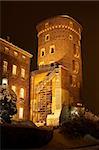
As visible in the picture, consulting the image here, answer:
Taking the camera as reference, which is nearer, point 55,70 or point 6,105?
point 6,105

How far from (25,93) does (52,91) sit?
489 centimetres

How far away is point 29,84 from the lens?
153 ft

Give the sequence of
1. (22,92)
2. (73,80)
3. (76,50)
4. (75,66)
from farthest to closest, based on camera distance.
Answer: (76,50), (75,66), (73,80), (22,92)

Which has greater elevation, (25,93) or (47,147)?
(25,93)

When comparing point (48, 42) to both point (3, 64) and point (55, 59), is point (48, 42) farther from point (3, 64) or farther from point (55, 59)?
point (3, 64)

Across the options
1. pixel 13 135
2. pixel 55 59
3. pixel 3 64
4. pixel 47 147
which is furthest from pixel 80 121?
pixel 55 59

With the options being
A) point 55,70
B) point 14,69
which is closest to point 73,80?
point 55,70

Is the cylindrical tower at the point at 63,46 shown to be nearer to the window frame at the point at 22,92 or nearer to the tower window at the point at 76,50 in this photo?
the tower window at the point at 76,50

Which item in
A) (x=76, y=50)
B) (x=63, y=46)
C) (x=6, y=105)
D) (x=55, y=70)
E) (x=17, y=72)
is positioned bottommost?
(x=6, y=105)

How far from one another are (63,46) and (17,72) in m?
11.7

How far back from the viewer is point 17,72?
43.1 m

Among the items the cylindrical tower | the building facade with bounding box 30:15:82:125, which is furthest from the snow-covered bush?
the cylindrical tower

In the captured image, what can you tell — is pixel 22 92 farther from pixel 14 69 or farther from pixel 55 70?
pixel 55 70

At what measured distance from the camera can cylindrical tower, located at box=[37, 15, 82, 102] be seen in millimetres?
49844
